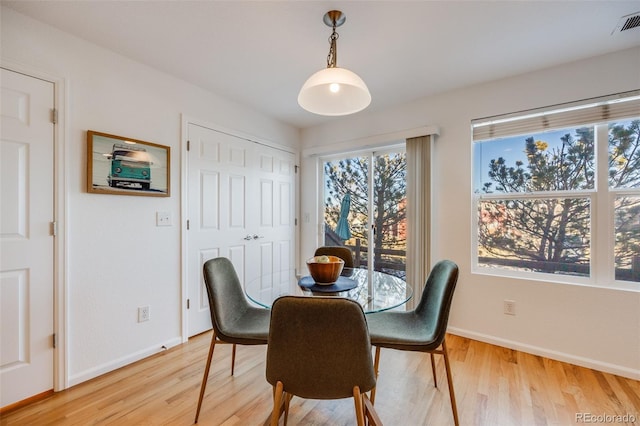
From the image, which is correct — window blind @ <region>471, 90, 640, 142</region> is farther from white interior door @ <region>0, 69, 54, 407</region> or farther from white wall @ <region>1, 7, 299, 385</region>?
white interior door @ <region>0, 69, 54, 407</region>

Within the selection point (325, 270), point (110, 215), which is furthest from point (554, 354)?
point (110, 215)

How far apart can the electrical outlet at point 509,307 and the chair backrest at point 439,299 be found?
114cm

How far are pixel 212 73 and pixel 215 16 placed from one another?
0.76 m

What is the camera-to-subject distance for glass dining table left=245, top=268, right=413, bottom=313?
5.15ft

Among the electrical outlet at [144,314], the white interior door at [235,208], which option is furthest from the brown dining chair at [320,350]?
the white interior door at [235,208]

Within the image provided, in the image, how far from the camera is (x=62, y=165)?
1.84 metres

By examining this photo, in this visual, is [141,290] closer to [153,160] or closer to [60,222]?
[60,222]

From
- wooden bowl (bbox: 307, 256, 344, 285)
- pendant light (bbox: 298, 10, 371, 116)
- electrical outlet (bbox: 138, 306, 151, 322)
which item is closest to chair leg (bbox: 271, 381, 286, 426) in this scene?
wooden bowl (bbox: 307, 256, 344, 285)

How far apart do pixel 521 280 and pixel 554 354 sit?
0.60 m

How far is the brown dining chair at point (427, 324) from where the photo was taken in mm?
1476

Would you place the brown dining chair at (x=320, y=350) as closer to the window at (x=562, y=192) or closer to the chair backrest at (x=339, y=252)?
the chair backrest at (x=339, y=252)

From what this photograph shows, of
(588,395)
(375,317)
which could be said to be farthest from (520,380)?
(375,317)

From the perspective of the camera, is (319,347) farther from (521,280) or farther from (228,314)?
(521,280)

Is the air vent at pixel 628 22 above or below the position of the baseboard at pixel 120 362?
above
